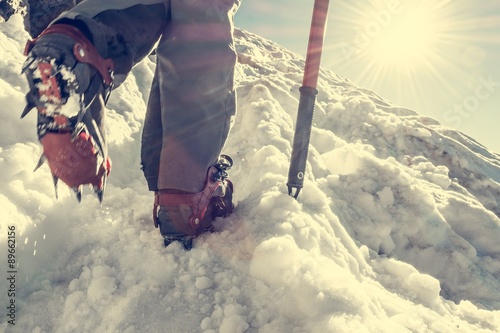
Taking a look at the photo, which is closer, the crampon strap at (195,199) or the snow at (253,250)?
the snow at (253,250)

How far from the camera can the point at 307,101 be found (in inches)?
88.7

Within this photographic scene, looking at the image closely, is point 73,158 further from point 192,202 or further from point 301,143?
point 301,143

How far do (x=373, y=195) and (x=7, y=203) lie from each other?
244cm

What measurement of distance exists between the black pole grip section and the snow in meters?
0.11

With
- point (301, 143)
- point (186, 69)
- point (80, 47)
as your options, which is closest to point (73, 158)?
point (80, 47)

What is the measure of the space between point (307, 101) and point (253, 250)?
3.44 feet

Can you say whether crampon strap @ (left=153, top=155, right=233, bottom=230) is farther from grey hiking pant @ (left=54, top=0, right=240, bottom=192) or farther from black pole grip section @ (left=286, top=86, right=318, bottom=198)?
black pole grip section @ (left=286, top=86, right=318, bottom=198)

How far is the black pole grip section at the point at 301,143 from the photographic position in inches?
83.6

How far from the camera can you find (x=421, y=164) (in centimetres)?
421

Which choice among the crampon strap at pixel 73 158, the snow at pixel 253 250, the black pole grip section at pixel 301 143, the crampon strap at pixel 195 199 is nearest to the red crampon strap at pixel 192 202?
the crampon strap at pixel 195 199

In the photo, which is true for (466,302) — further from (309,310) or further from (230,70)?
(230,70)

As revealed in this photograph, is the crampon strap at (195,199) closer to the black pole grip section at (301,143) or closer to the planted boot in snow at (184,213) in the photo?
the planted boot in snow at (184,213)

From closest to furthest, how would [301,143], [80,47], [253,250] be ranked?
[80,47], [253,250], [301,143]

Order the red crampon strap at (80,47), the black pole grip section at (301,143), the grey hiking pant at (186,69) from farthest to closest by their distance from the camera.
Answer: the black pole grip section at (301,143) < the grey hiking pant at (186,69) < the red crampon strap at (80,47)
